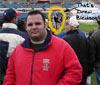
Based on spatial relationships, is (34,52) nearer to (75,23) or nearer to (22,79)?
(22,79)

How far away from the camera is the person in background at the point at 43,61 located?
211cm

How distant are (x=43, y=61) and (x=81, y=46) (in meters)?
1.43

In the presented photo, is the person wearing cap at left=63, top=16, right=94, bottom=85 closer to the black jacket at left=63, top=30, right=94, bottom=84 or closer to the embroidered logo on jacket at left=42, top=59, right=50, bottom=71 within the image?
the black jacket at left=63, top=30, right=94, bottom=84

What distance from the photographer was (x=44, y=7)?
4481cm

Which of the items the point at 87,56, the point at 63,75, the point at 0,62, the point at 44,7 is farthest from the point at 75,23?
the point at 44,7

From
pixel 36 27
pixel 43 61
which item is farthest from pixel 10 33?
pixel 43 61

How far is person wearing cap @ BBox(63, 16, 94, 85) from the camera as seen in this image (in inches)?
135

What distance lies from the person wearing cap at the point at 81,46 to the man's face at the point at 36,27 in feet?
4.27

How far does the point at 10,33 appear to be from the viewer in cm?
303

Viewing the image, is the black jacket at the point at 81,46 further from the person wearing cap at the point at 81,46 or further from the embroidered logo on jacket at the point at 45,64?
the embroidered logo on jacket at the point at 45,64

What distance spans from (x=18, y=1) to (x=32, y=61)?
1806 inches

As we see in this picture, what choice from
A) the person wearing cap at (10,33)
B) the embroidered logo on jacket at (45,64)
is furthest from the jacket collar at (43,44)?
the person wearing cap at (10,33)

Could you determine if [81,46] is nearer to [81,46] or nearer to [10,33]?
[81,46]

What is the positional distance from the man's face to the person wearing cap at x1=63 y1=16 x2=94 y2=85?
1.30 meters
